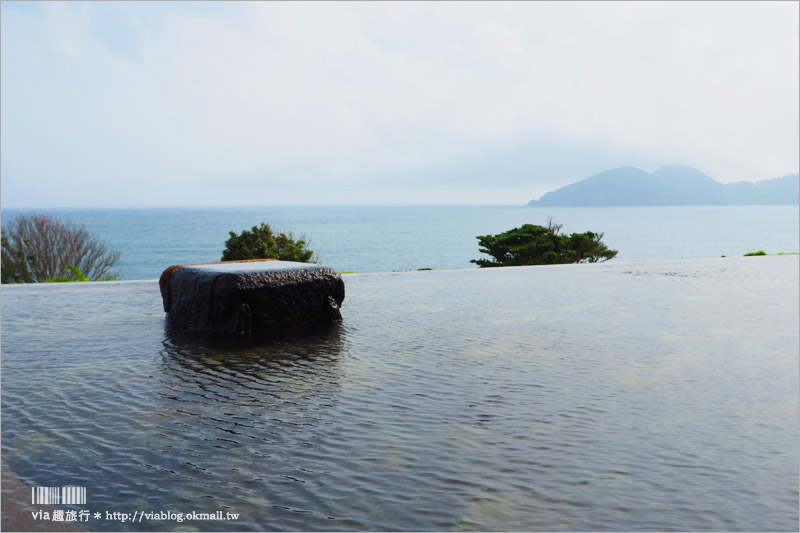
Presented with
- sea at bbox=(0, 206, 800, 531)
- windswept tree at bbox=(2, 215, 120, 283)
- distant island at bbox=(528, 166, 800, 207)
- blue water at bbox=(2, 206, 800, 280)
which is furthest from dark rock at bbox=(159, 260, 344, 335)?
distant island at bbox=(528, 166, 800, 207)

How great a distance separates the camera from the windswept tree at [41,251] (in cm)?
2747

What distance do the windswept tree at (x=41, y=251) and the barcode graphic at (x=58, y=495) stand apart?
2618cm

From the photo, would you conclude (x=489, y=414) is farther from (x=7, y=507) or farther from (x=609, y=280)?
(x=609, y=280)

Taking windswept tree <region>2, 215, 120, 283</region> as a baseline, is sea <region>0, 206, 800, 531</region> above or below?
below

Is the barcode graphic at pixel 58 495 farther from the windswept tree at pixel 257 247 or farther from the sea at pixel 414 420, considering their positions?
the windswept tree at pixel 257 247

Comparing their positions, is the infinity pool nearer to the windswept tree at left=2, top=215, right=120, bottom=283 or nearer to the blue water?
the windswept tree at left=2, top=215, right=120, bottom=283

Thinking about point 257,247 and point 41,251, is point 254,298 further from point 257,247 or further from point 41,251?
point 41,251

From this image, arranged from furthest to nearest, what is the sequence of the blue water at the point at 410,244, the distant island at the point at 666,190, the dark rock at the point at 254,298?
the distant island at the point at 666,190, the blue water at the point at 410,244, the dark rock at the point at 254,298

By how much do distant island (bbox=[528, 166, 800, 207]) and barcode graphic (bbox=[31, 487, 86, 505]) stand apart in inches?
6425

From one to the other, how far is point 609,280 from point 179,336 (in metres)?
8.82

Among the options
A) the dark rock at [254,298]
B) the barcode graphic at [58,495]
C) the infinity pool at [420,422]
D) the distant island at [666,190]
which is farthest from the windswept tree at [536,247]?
the distant island at [666,190]

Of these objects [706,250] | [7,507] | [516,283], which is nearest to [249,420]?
[7,507]

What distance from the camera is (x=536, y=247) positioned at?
20.9m

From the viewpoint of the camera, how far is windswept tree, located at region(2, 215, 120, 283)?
90.1 feet
